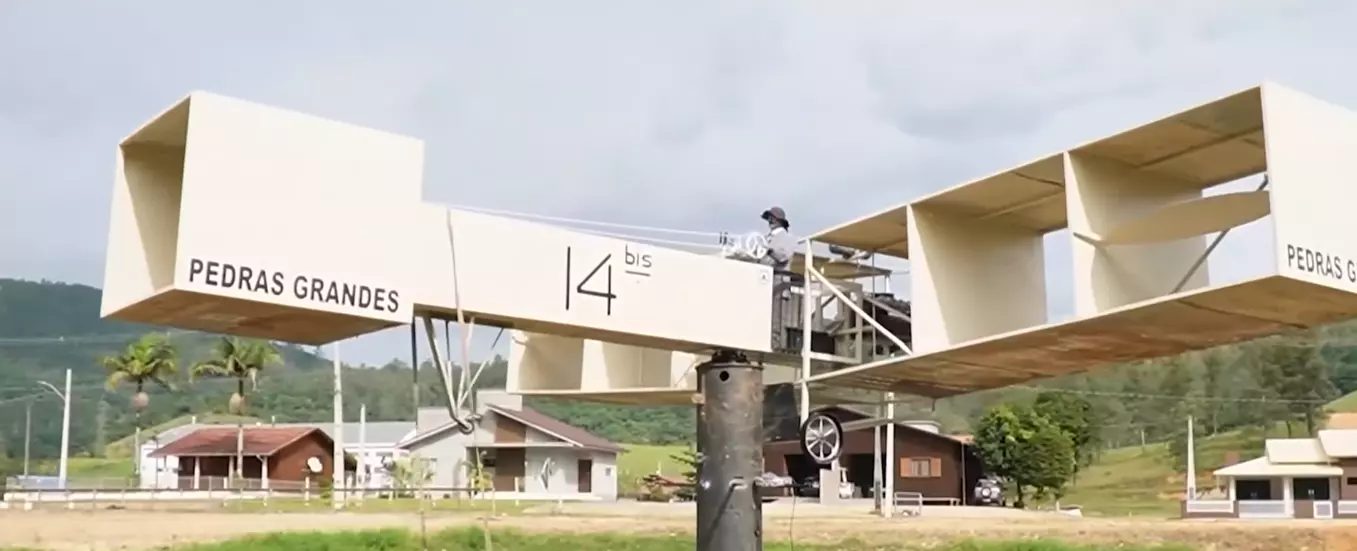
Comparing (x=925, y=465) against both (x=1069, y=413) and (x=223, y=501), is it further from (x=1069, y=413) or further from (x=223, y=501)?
(x=223, y=501)

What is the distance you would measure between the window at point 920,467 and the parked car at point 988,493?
1955 millimetres

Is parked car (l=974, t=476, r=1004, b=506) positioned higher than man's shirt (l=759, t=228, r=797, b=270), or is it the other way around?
man's shirt (l=759, t=228, r=797, b=270)

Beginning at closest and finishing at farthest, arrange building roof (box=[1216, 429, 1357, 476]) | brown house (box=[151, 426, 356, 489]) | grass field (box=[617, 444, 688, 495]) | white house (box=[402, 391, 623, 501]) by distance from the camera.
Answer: building roof (box=[1216, 429, 1357, 476]) < white house (box=[402, 391, 623, 501]) < brown house (box=[151, 426, 356, 489]) < grass field (box=[617, 444, 688, 495])

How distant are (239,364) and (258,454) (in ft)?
18.0

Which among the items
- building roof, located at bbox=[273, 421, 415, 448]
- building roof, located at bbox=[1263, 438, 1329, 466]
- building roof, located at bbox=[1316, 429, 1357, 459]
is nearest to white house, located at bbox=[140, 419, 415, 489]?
building roof, located at bbox=[273, 421, 415, 448]

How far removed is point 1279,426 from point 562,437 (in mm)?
70175

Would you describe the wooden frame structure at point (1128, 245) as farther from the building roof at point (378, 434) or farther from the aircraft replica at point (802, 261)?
the building roof at point (378, 434)

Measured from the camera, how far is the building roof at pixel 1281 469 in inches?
2106

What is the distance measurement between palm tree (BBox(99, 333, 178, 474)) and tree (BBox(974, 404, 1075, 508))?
42983 mm

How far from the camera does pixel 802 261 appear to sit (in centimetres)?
1366

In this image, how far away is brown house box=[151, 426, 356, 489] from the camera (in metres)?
72.4

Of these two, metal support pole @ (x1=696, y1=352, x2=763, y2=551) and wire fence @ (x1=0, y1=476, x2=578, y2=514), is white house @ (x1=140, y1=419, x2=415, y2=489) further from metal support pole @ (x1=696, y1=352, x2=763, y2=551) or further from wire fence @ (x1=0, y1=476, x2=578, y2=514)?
metal support pole @ (x1=696, y1=352, x2=763, y2=551)

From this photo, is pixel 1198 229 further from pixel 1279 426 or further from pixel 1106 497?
pixel 1279 426

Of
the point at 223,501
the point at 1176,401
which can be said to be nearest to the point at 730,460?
the point at 223,501
